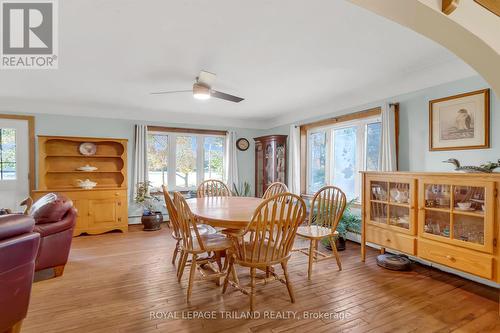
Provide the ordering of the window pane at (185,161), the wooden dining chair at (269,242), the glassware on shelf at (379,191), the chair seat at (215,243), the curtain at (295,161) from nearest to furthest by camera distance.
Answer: the wooden dining chair at (269,242)
the chair seat at (215,243)
the glassware on shelf at (379,191)
the curtain at (295,161)
the window pane at (185,161)

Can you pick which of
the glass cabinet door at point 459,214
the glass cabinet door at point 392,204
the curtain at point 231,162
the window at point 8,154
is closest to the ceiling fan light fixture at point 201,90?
the glass cabinet door at point 392,204

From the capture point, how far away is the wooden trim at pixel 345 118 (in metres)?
3.64

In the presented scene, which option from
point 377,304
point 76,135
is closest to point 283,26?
point 377,304

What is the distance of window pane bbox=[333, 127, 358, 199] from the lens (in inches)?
160

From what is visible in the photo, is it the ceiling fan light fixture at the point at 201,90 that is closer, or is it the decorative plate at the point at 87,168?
the ceiling fan light fixture at the point at 201,90

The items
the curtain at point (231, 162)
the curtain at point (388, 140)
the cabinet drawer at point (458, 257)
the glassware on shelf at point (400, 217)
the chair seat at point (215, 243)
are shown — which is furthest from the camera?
the curtain at point (231, 162)

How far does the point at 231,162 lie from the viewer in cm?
581

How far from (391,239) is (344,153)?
1681mm

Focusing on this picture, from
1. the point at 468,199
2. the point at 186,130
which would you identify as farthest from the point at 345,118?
the point at 186,130

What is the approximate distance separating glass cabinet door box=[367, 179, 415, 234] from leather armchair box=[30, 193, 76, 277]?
3.49 m

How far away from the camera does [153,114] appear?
5.20 meters

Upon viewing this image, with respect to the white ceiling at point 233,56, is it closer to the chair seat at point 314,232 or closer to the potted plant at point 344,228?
the potted plant at point 344,228

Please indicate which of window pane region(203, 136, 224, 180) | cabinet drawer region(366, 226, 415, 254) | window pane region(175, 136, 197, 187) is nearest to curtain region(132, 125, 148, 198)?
window pane region(175, 136, 197, 187)

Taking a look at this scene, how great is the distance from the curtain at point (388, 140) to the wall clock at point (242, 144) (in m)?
3.29
